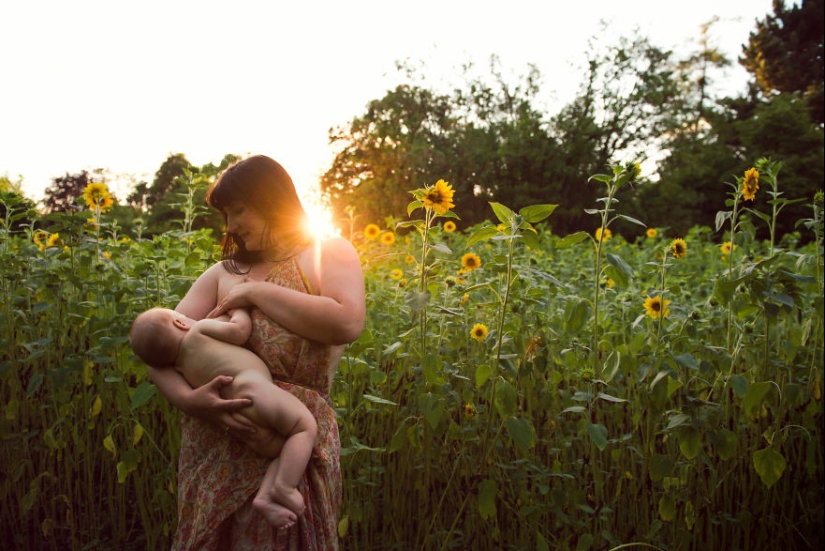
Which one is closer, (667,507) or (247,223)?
(247,223)

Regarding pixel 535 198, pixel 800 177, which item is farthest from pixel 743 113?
pixel 535 198

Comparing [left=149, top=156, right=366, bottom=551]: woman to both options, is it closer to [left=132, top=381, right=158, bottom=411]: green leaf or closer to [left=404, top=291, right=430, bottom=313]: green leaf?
[left=404, top=291, right=430, bottom=313]: green leaf

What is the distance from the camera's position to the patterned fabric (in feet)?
4.89

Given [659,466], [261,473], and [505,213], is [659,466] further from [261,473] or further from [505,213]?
[261,473]

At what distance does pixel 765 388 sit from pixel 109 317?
2.14 metres

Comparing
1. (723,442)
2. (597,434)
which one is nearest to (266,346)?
(597,434)

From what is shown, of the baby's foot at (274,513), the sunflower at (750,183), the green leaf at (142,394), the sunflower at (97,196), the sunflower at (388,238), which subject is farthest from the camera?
the sunflower at (388,238)

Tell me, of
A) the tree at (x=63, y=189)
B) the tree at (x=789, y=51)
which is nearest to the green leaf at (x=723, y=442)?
the tree at (x=63, y=189)

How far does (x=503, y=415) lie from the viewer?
6.30 ft

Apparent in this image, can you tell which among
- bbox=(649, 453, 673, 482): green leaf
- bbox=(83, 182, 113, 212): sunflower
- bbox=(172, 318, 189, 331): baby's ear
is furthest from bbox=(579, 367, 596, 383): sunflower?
Answer: bbox=(83, 182, 113, 212): sunflower

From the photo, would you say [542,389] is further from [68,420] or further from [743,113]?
[743,113]

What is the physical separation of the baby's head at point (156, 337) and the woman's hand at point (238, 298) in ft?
0.33

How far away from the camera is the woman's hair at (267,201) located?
154cm

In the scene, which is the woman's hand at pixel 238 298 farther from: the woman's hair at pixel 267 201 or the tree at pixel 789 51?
the tree at pixel 789 51
